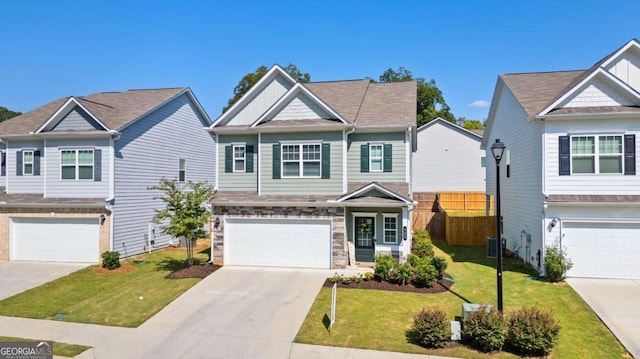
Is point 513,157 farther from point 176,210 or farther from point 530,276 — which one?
point 176,210

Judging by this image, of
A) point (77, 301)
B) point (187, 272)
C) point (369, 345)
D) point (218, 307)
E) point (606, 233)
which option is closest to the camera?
point (369, 345)

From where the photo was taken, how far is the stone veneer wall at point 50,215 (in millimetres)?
18766

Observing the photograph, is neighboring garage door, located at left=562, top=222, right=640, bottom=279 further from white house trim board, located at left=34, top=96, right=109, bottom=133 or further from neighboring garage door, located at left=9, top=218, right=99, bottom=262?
white house trim board, located at left=34, top=96, right=109, bottom=133

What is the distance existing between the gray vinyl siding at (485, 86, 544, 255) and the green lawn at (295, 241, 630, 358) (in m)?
2.51

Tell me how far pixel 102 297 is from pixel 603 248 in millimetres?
18470

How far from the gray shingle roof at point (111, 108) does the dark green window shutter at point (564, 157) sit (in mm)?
19441

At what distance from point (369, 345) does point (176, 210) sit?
10557 millimetres

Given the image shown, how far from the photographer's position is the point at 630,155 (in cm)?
1455

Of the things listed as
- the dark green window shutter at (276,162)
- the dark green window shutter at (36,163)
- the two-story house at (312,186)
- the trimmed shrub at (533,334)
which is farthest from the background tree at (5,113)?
the trimmed shrub at (533,334)

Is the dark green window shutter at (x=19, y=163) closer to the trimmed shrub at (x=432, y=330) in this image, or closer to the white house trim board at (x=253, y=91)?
the white house trim board at (x=253, y=91)

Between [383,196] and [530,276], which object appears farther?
[383,196]

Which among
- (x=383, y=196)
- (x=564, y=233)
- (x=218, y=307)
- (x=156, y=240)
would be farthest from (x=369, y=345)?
(x=156, y=240)

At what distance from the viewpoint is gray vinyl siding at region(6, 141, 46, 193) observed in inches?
789

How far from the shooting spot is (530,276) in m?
15.3
